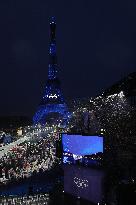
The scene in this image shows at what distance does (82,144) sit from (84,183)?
202 centimetres

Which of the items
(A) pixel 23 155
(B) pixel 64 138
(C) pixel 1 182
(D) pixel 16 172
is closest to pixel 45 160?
(A) pixel 23 155

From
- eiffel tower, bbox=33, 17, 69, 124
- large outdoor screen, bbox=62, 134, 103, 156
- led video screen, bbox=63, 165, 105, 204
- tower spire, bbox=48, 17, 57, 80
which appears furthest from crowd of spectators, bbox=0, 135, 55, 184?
tower spire, bbox=48, 17, 57, 80

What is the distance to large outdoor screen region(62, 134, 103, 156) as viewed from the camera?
1958 centimetres

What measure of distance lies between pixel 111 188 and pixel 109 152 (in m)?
3.65

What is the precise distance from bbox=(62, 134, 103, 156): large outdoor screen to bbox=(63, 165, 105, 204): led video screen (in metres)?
0.88

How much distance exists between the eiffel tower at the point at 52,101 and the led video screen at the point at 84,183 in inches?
2472

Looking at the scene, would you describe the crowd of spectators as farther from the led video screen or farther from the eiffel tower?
the eiffel tower

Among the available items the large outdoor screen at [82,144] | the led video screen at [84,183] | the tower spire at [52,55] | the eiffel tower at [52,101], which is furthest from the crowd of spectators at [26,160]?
the tower spire at [52,55]

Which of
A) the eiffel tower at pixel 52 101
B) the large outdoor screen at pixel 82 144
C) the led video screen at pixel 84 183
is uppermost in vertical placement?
the eiffel tower at pixel 52 101

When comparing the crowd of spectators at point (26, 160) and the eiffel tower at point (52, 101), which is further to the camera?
the eiffel tower at point (52, 101)

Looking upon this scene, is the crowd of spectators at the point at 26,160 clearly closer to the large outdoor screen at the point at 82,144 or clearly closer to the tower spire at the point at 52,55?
the large outdoor screen at the point at 82,144

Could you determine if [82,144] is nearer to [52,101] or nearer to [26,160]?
[26,160]

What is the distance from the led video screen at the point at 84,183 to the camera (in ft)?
62.3

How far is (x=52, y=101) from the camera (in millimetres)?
95188
